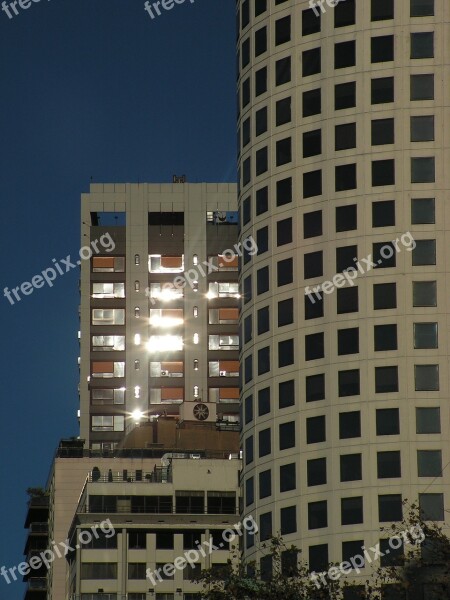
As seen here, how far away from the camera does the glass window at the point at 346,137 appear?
144375mm

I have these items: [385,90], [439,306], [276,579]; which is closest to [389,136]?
[385,90]

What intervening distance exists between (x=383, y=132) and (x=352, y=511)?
2675 cm

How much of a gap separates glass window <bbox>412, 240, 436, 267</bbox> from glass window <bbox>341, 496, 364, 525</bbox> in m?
16.9

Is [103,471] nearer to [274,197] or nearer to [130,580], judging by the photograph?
[130,580]

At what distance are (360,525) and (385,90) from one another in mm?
30739

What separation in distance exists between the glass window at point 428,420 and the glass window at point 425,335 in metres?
4.43

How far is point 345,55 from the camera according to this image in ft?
477

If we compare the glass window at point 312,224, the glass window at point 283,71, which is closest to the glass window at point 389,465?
the glass window at point 312,224

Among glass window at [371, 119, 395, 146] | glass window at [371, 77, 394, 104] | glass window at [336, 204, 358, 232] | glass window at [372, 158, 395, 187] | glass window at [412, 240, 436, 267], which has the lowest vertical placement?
glass window at [412, 240, 436, 267]

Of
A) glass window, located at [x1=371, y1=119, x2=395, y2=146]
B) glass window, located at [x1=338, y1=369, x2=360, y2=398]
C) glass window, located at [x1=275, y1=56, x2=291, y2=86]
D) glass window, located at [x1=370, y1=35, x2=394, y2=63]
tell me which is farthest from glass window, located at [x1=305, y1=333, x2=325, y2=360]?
glass window, located at [x1=370, y1=35, x2=394, y2=63]

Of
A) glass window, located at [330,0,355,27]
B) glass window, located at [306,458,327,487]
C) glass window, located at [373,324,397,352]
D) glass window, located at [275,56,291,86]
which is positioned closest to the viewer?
glass window, located at [306,458,327,487]

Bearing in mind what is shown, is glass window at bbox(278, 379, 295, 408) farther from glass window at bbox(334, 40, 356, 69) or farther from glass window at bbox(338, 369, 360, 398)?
glass window at bbox(334, 40, 356, 69)

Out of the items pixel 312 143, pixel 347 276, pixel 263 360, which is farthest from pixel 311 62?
pixel 263 360

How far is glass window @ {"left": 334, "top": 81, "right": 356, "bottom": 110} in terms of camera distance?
5704 inches
